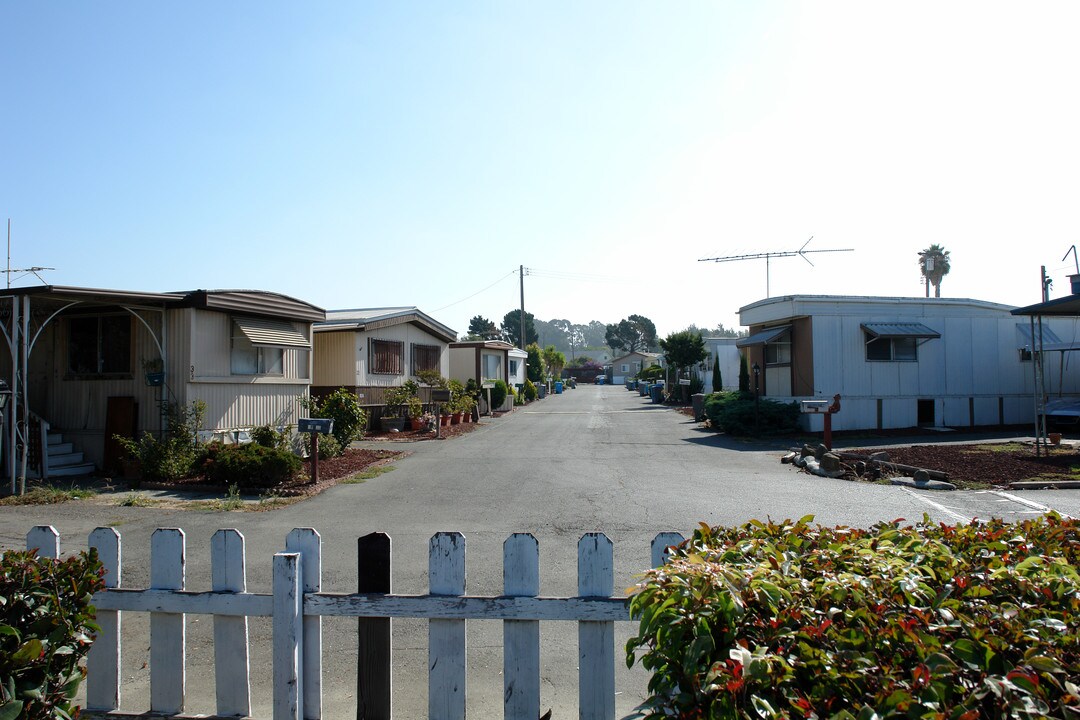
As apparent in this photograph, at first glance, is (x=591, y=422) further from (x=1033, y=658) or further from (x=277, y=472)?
(x=1033, y=658)

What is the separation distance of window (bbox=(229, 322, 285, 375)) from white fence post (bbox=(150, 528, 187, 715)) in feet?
36.7

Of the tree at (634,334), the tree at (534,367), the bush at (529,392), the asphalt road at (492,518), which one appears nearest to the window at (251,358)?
the asphalt road at (492,518)

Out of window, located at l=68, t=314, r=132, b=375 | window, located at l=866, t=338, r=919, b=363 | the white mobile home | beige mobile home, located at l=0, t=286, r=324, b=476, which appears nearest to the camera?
beige mobile home, located at l=0, t=286, r=324, b=476

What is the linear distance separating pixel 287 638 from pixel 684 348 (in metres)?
38.7

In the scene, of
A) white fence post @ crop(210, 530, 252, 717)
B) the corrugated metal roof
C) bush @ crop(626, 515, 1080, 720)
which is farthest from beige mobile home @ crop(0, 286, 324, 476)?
the corrugated metal roof

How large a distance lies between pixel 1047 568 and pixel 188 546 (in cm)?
756

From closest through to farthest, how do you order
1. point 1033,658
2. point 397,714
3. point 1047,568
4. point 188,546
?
1. point 1033,658
2. point 1047,568
3. point 397,714
4. point 188,546

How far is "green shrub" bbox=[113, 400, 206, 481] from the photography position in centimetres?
1185

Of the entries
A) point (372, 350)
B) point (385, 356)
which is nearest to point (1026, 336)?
point (385, 356)

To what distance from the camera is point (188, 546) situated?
24.9 feet

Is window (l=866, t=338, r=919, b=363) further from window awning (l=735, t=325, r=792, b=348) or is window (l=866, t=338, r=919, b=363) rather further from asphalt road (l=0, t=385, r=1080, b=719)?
asphalt road (l=0, t=385, r=1080, b=719)

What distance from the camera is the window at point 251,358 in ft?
45.5

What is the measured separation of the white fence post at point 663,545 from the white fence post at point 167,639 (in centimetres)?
210

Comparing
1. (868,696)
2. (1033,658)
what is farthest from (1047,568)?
(868,696)
